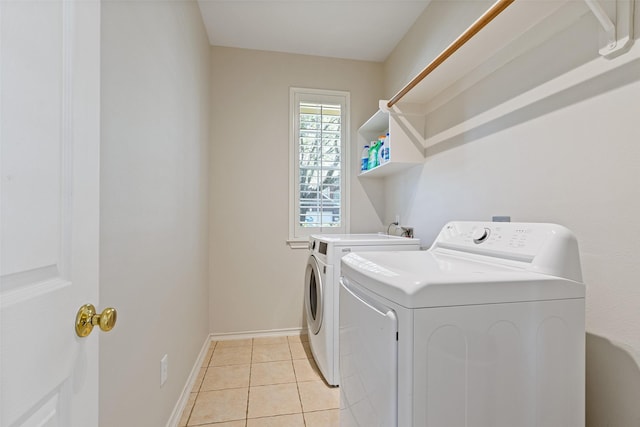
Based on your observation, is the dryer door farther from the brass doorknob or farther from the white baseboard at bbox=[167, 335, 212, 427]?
the brass doorknob

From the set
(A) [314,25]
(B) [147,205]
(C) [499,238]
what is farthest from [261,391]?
(A) [314,25]

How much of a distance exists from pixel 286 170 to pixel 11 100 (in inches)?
90.3

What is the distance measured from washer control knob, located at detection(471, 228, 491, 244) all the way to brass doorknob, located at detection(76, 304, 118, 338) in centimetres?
129

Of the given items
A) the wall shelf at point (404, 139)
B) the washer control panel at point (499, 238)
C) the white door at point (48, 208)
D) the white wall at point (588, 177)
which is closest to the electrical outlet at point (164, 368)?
the white door at point (48, 208)

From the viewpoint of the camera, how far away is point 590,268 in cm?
99

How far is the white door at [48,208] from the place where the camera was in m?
0.40

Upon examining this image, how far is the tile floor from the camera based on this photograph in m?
1.57

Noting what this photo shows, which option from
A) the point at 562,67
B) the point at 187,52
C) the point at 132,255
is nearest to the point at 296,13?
the point at 187,52

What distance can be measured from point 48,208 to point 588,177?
1.53m

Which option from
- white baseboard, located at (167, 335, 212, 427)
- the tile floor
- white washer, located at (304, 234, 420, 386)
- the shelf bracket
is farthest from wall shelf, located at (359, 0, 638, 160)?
white baseboard, located at (167, 335, 212, 427)

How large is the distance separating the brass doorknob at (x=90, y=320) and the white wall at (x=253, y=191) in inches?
80.1

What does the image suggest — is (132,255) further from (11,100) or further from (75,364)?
(11,100)

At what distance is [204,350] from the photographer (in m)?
2.29

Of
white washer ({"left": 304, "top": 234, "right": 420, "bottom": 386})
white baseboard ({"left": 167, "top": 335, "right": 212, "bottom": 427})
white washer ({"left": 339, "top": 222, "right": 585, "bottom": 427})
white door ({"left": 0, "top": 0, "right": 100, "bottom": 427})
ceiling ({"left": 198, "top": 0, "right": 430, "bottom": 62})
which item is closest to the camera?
white door ({"left": 0, "top": 0, "right": 100, "bottom": 427})
